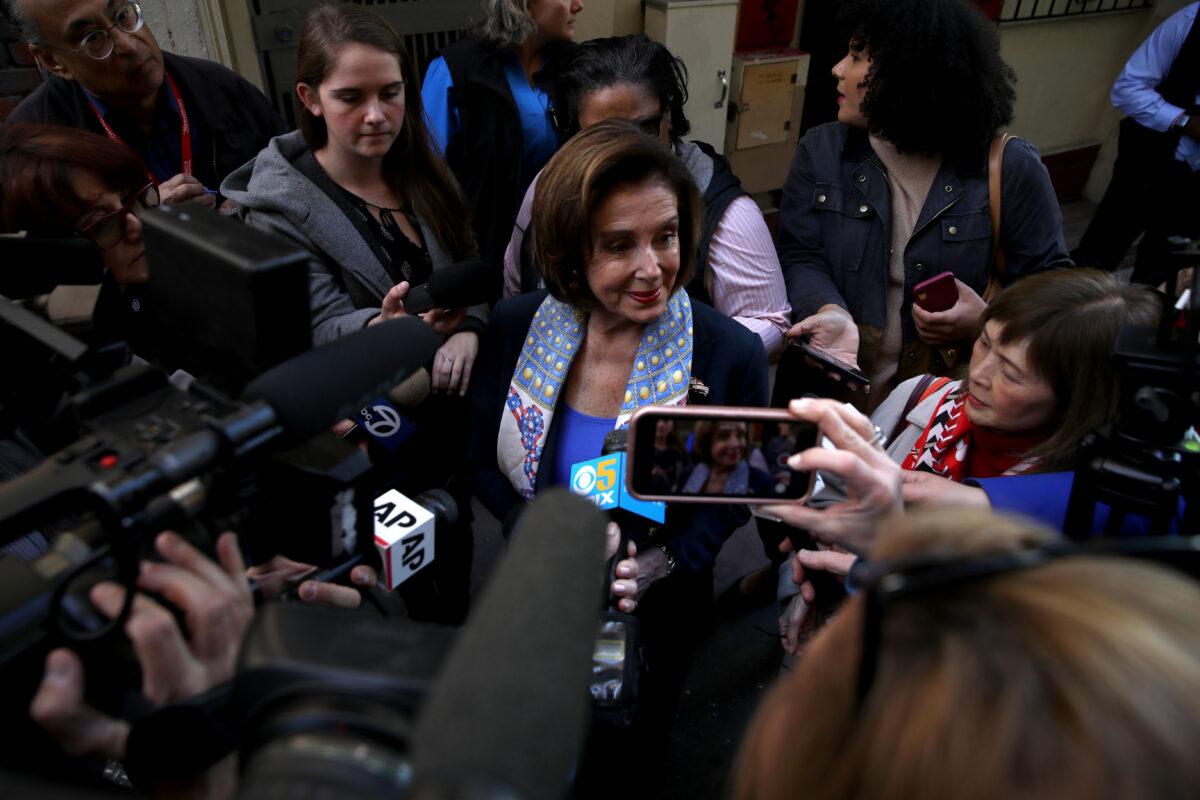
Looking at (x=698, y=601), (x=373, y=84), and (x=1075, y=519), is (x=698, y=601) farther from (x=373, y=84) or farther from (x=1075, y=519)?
(x=373, y=84)

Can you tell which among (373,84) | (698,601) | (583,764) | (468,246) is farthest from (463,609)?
(373,84)

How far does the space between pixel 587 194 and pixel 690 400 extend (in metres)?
0.51

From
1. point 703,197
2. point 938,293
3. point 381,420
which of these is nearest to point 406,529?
point 381,420

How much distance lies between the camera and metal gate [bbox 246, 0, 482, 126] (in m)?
3.30

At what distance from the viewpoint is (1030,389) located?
149cm

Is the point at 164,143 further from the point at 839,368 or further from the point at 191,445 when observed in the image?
the point at 839,368

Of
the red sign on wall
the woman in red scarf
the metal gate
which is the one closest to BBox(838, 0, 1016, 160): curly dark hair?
the woman in red scarf

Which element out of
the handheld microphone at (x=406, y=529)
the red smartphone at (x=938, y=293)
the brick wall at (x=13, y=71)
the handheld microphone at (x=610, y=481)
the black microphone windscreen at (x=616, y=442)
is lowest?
the handheld microphone at (x=406, y=529)

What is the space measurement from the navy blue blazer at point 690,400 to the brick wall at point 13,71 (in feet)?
7.94

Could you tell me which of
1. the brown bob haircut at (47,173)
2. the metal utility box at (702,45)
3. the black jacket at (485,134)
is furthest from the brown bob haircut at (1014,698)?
the metal utility box at (702,45)

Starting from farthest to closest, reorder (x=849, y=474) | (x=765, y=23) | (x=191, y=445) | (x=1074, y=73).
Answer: (x=1074, y=73) → (x=765, y=23) → (x=849, y=474) → (x=191, y=445)

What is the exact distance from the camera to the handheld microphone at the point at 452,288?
1753mm

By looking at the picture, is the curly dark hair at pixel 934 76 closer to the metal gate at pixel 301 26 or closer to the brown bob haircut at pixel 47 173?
the metal gate at pixel 301 26

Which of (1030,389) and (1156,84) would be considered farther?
(1156,84)
